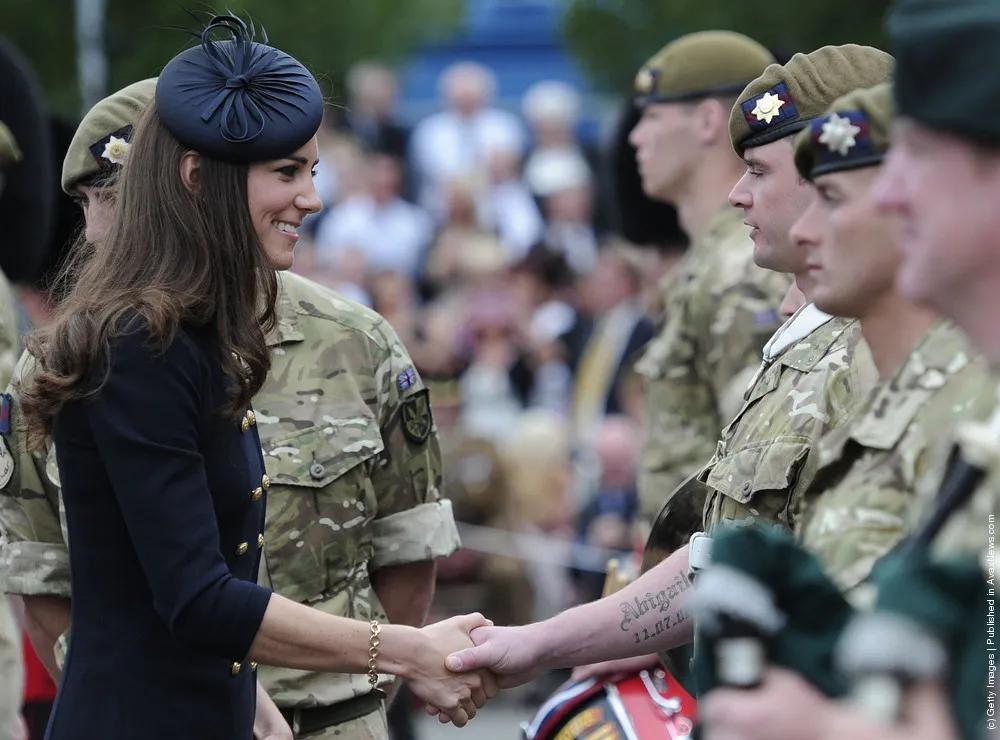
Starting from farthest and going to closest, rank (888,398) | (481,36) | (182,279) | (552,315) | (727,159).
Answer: (481,36) → (552,315) → (727,159) → (182,279) → (888,398)

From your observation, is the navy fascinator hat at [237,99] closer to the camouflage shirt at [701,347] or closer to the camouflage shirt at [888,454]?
the camouflage shirt at [888,454]

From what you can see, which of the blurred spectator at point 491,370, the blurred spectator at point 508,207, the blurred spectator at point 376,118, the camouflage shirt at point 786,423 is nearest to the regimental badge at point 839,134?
the camouflage shirt at point 786,423

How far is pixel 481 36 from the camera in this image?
2347 centimetres

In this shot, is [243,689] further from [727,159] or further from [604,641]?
[727,159]

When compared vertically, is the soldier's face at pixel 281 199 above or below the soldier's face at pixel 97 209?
above

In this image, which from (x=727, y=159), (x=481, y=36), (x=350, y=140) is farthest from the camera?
(x=481, y=36)

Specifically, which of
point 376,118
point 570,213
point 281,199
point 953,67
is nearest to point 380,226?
point 570,213

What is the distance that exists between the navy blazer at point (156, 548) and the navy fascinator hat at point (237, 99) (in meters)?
0.42

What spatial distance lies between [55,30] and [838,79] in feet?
32.4

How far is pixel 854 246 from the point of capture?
2.67 m

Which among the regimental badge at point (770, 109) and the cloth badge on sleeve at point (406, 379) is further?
the cloth badge on sleeve at point (406, 379)

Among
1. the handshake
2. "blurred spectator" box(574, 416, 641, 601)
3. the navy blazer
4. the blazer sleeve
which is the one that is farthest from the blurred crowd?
the blazer sleeve

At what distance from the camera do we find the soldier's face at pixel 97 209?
4000 mm

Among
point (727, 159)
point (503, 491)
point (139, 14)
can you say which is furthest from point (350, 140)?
point (727, 159)
